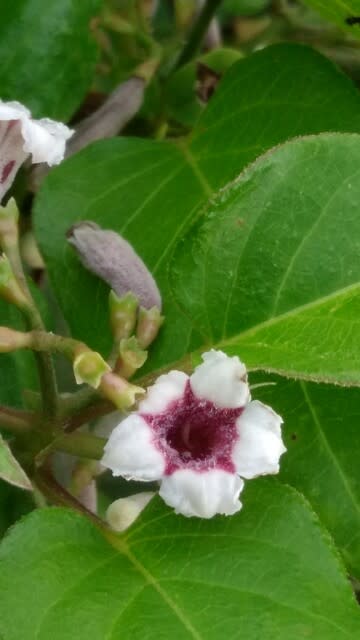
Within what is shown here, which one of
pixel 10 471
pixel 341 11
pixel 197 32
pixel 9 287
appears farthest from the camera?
pixel 197 32

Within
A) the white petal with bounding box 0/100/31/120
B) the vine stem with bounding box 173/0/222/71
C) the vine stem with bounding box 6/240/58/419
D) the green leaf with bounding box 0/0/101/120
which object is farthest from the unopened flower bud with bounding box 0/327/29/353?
the vine stem with bounding box 173/0/222/71

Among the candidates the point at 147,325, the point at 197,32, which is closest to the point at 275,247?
the point at 147,325

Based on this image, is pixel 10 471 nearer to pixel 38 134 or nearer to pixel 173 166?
pixel 38 134

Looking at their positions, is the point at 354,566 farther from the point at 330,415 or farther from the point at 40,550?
the point at 40,550

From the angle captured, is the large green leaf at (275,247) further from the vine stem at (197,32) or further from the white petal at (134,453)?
the vine stem at (197,32)

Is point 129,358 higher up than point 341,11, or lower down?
lower down

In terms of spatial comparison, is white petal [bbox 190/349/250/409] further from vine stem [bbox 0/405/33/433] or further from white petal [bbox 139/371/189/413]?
vine stem [bbox 0/405/33/433]

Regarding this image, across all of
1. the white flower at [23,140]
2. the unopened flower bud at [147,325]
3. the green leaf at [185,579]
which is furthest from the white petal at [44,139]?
the green leaf at [185,579]

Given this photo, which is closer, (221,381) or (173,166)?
(221,381)

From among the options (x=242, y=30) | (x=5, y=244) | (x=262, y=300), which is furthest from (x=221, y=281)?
(x=242, y=30)
